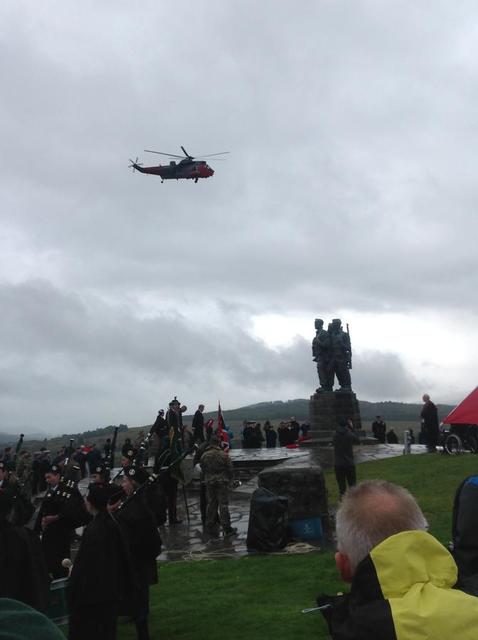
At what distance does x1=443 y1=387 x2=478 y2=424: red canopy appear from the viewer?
5699 millimetres

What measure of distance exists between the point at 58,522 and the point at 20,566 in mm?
2066

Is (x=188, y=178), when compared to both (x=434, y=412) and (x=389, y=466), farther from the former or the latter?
(x=389, y=466)

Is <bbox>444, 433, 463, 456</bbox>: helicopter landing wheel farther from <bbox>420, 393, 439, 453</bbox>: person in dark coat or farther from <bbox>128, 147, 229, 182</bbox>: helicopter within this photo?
<bbox>128, 147, 229, 182</bbox>: helicopter

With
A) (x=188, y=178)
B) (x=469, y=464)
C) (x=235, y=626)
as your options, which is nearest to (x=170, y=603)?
(x=235, y=626)

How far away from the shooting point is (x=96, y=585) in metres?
Answer: 5.70

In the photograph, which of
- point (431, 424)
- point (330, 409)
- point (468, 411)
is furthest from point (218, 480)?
point (330, 409)

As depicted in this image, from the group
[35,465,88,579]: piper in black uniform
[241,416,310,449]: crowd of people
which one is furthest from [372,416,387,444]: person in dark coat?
[35,465,88,579]: piper in black uniform

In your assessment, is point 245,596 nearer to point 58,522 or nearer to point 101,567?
point 58,522

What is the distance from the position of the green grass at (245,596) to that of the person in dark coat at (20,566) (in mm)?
1750

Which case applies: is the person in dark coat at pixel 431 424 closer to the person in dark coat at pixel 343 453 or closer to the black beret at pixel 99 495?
the person in dark coat at pixel 343 453

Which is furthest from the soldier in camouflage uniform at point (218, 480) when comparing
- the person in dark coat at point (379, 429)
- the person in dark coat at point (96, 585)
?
the person in dark coat at point (379, 429)

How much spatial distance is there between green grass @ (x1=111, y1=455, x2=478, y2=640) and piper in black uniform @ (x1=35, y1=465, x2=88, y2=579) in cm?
104

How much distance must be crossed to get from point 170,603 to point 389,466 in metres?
11.3

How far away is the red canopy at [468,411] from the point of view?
5.70m
